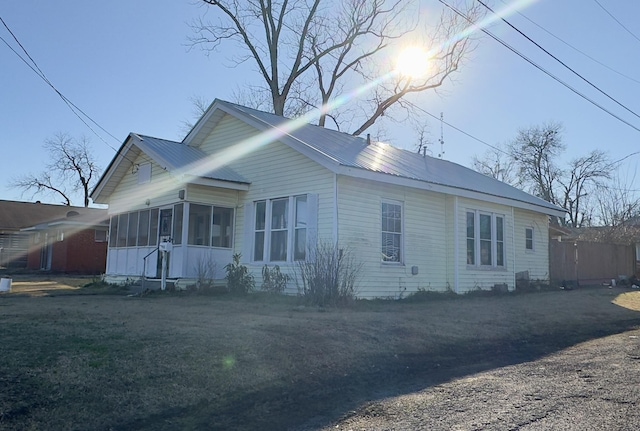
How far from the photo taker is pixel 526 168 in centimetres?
5244

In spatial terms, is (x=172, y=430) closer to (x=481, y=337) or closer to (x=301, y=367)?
(x=301, y=367)

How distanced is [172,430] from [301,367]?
2264 millimetres

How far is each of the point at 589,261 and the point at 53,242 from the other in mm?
27960

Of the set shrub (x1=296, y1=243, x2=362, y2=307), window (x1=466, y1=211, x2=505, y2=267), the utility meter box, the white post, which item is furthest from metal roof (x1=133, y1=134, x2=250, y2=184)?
window (x1=466, y1=211, x2=505, y2=267)

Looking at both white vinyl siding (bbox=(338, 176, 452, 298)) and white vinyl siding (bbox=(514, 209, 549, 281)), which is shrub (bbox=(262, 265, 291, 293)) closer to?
white vinyl siding (bbox=(338, 176, 452, 298))

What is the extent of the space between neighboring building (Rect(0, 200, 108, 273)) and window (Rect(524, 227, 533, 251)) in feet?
72.3

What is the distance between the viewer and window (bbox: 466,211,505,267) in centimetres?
1738

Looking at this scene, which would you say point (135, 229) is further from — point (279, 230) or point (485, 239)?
point (485, 239)

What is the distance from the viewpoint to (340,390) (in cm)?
625

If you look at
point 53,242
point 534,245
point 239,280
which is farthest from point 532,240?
point 53,242

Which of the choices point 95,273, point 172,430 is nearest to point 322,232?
point 172,430

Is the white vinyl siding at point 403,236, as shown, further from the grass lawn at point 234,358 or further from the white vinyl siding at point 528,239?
the white vinyl siding at point 528,239

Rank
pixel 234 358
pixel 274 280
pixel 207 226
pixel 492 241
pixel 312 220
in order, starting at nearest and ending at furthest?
A: pixel 234 358 < pixel 312 220 < pixel 274 280 < pixel 207 226 < pixel 492 241

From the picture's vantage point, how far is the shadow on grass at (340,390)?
16.5 feet
